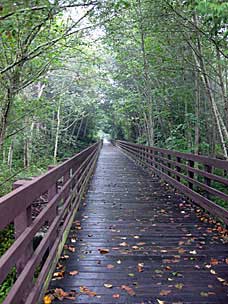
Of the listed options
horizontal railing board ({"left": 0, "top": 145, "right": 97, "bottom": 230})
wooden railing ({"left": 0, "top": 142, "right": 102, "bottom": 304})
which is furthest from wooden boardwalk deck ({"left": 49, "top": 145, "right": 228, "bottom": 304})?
horizontal railing board ({"left": 0, "top": 145, "right": 97, "bottom": 230})

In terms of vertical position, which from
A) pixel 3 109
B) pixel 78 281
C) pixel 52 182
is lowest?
pixel 78 281

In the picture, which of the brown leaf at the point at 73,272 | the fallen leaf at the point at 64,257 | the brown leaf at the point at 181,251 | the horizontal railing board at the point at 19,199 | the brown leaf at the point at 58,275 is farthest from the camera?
the brown leaf at the point at 181,251

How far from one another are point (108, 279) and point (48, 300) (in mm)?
697

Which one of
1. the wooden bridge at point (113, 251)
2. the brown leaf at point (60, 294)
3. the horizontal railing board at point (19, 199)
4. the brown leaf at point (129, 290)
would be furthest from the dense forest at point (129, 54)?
the brown leaf at point (129, 290)

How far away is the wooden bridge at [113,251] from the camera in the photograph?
7.78 feet

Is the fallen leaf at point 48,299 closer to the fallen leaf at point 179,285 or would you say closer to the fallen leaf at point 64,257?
the fallen leaf at point 64,257

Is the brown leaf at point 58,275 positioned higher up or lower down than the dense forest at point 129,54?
lower down

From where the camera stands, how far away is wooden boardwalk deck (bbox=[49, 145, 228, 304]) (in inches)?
119

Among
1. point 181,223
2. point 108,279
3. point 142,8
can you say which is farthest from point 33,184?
point 142,8

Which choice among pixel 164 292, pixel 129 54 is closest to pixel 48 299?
pixel 164 292

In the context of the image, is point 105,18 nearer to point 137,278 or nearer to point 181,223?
point 181,223

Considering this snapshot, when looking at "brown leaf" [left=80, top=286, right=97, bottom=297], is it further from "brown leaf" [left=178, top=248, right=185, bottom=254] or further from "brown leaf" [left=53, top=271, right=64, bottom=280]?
"brown leaf" [left=178, top=248, right=185, bottom=254]

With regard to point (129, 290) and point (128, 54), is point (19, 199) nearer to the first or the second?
point (129, 290)

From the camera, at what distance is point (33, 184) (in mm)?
2602
